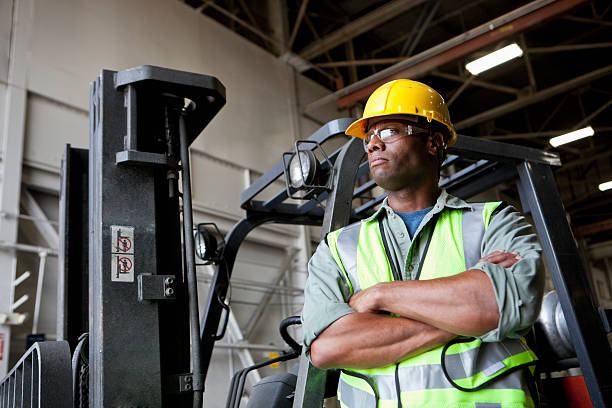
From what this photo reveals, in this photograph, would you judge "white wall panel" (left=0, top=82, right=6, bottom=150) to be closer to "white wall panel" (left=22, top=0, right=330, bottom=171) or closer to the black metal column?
"white wall panel" (left=22, top=0, right=330, bottom=171)

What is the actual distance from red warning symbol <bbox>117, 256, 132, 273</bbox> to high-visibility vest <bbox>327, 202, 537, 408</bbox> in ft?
3.53

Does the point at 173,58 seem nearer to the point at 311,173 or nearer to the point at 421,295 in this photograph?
the point at 311,173

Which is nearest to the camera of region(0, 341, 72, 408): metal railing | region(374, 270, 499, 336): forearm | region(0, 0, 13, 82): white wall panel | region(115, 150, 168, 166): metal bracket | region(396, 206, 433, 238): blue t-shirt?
region(374, 270, 499, 336): forearm

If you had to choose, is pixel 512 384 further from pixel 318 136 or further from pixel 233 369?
pixel 233 369

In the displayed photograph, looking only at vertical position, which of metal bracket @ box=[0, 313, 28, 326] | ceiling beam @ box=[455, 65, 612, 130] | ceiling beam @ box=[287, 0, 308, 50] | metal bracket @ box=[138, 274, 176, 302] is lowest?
metal bracket @ box=[138, 274, 176, 302]

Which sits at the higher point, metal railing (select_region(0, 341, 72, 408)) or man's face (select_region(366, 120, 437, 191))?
man's face (select_region(366, 120, 437, 191))

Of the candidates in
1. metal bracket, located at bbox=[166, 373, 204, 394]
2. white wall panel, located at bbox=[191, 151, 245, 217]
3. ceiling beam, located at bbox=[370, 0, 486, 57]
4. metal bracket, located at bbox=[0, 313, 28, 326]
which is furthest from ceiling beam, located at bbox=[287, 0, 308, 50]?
metal bracket, located at bbox=[166, 373, 204, 394]

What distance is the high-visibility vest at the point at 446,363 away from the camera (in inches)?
67.2

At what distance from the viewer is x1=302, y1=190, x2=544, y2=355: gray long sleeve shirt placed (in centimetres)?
171

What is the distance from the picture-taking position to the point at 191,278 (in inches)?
109

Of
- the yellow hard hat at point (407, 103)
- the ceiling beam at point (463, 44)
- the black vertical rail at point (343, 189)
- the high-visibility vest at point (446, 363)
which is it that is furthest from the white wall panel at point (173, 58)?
the high-visibility vest at point (446, 363)

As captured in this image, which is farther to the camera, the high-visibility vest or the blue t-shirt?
the blue t-shirt

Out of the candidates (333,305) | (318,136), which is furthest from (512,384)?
(318,136)

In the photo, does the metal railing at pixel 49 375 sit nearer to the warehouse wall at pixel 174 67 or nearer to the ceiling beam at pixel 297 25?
the warehouse wall at pixel 174 67
